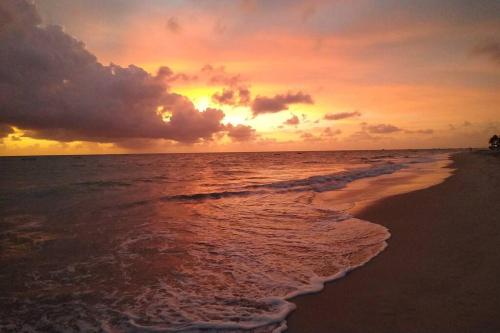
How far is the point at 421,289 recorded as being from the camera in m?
5.21

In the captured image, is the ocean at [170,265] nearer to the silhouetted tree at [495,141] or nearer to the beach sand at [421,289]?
the beach sand at [421,289]

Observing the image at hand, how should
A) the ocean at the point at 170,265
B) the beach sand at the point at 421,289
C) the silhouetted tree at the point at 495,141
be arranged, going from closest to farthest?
the beach sand at the point at 421,289, the ocean at the point at 170,265, the silhouetted tree at the point at 495,141

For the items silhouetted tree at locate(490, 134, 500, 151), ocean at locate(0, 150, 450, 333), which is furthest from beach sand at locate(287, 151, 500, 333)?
silhouetted tree at locate(490, 134, 500, 151)

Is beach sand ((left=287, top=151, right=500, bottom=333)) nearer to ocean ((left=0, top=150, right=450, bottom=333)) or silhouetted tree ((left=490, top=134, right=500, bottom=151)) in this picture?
ocean ((left=0, top=150, right=450, bottom=333))

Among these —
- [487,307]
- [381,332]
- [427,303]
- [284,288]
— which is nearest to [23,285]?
[284,288]

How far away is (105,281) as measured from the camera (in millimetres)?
6559

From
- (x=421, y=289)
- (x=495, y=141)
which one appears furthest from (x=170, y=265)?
(x=495, y=141)

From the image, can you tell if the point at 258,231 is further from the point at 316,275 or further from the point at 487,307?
the point at 487,307

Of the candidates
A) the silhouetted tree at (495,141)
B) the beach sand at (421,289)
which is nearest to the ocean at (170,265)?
the beach sand at (421,289)

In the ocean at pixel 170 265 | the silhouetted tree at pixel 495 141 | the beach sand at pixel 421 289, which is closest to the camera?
the beach sand at pixel 421 289

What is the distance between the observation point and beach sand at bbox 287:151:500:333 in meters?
4.29

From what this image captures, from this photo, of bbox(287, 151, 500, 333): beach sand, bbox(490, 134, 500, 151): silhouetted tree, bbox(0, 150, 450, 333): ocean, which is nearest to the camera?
bbox(287, 151, 500, 333): beach sand

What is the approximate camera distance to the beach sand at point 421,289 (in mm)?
4293

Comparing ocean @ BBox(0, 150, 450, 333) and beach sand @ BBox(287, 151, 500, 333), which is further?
ocean @ BBox(0, 150, 450, 333)
